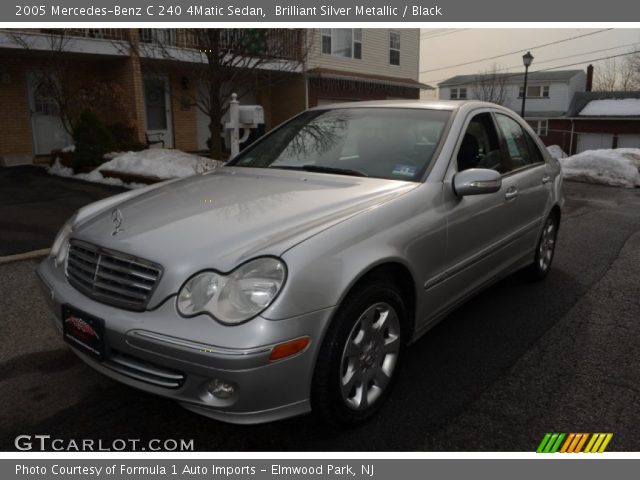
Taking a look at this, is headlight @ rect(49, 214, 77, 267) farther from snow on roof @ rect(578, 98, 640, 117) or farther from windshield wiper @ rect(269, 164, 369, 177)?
snow on roof @ rect(578, 98, 640, 117)

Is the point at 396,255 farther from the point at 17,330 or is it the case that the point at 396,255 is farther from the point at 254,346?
the point at 17,330

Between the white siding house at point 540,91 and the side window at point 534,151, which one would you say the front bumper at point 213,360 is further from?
the white siding house at point 540,91

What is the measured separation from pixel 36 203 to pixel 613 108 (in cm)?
3949

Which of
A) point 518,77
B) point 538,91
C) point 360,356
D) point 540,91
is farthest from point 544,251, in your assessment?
point 518,77

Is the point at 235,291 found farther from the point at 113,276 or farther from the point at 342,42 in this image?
the point at 342,42

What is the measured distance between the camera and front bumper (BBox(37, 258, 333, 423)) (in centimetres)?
213

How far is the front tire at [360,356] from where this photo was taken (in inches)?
94.4

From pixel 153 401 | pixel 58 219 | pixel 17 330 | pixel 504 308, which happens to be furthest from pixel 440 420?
pixel 58 219

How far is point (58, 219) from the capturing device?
7176mm

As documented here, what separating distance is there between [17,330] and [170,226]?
1.94m

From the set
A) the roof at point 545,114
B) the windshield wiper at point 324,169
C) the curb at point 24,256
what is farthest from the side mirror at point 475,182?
the roof at point 545,114

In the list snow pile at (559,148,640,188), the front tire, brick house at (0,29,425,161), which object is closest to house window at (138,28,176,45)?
brick house at (0,29,425,161)

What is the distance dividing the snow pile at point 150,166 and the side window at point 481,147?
6.44m

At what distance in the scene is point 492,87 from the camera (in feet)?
147
